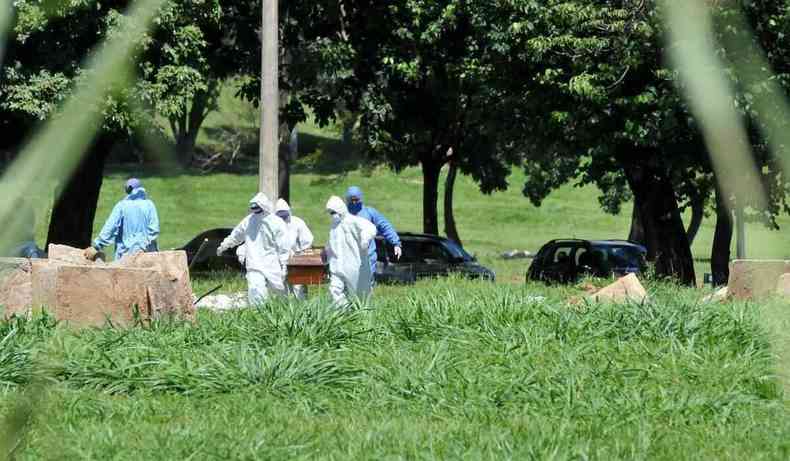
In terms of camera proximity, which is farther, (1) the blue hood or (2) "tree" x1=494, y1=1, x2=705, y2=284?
(2) "tree" x1=494, y1=1, x2=705, y2=284

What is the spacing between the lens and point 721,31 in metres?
0.96

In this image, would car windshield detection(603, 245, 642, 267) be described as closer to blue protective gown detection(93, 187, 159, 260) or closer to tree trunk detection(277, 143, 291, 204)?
tree trunk detection(277, 143, 291, 204)

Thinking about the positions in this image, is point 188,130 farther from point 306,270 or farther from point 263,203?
point 306,270

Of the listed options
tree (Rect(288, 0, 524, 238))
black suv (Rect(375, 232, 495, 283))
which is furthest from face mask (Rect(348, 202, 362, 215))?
black suv (Rect(375, 232, 495, 283))

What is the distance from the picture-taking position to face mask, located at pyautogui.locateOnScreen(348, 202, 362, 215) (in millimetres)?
14680

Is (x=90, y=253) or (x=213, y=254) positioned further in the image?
(x=213, y=254)

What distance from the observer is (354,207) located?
14.7 m

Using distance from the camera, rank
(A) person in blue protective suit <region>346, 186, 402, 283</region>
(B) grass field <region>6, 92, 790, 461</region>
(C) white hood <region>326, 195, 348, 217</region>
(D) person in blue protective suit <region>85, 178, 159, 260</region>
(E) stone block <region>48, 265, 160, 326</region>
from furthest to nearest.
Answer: (A) person in blue protective suit <region>346, 186, 402, 283</region> < (D) person in blue protective suit <region>85, 178, 159, 260</region> < (C) white hood <region>326, 195, 348, 217</region> < (E) stone block <region>48, 265, 160, 326</region> < (B) grass field <region>6, 92, 790, 461</region>

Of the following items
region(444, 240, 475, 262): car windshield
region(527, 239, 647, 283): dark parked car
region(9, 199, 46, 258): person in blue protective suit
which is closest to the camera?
region(9, 199, 46, 258): person in blue protective suit

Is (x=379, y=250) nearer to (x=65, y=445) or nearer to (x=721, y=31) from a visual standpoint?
(x=65, y=445)

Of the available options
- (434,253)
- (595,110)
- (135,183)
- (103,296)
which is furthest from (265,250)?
(434,253)

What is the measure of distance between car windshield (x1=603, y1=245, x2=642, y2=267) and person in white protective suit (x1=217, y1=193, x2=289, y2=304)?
12.1 metres

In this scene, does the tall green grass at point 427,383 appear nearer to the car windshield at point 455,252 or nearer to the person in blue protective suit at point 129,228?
the person in blue protective suit at point 129,228

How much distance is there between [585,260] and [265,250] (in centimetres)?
1277
